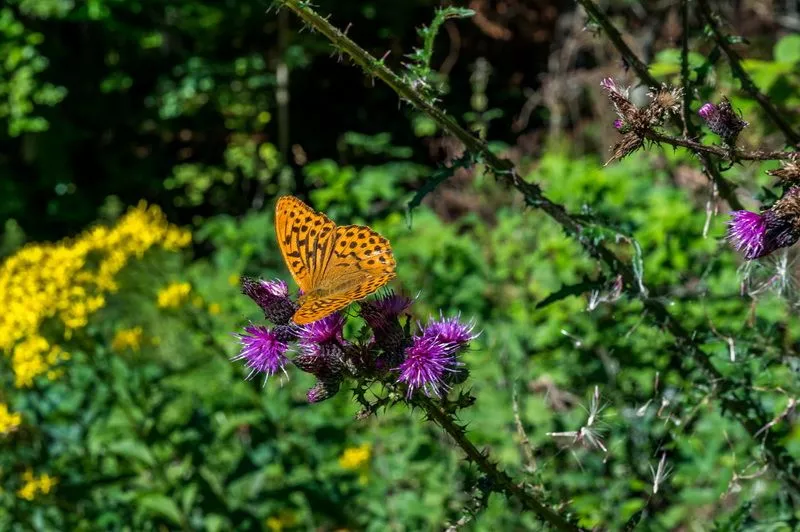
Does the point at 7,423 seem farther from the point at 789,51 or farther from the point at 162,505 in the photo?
the point at 789,51

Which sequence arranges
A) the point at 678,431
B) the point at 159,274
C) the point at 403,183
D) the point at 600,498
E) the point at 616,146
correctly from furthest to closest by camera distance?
1. the point at 403,183
2. the point at 159,274
3. the point at 600,498
4. the point at 678,431
5. the point at 616,146

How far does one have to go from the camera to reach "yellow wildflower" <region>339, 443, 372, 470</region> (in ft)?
10.0

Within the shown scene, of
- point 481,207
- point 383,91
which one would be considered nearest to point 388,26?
point 383,91

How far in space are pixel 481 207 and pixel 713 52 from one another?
3658 mm

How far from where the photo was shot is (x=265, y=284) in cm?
153

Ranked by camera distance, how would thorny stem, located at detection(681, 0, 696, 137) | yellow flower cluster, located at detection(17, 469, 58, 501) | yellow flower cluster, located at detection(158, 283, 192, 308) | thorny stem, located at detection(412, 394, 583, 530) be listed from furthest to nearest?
1. yellow flower cluster, located at detection(158, 283, 192, 308)
2. yellow flower cluster, located at detection(17, 469, 58, 501)
3. thorny stem, located at detection(681, 0, 696, 137)
4. thorny stem, located at detection(412, 394, 583, 530)

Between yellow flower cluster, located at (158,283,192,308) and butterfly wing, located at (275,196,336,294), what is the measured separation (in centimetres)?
169

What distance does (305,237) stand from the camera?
1664 mm

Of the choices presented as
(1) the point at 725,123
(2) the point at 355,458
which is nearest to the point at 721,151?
(1) the point at 725,123

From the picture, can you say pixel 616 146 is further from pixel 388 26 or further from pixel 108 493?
pixel 388 26

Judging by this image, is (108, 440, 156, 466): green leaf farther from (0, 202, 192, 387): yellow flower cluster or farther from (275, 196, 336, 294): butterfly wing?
(275, 196, 336, 294): butterfly wing

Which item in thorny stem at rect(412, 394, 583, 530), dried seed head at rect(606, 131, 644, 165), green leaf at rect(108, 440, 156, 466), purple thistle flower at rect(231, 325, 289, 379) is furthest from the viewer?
green leaf at rect(108, 440, 156, 466)

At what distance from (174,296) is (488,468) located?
206 cm

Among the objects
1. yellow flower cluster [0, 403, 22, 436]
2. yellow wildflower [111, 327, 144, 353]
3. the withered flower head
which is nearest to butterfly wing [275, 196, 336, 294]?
the withered flower head
